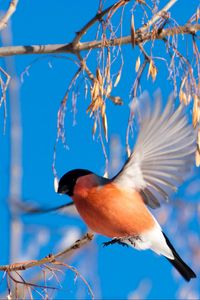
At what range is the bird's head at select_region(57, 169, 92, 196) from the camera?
2.12 meters

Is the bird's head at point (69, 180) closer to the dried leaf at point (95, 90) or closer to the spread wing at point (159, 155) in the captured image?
the spread wing at point (159, 155)

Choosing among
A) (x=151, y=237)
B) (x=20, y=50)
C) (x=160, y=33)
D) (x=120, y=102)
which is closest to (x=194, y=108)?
(x=160, y=33)

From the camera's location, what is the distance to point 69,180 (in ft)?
7.06

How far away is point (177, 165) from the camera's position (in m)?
2.06

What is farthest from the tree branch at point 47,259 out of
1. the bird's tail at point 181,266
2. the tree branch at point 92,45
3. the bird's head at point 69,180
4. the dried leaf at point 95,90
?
the bird's tail at point 181,266

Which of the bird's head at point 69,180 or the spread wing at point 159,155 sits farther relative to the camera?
the bird's head at point 69,180

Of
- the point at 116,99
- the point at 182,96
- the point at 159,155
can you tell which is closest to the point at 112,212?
the point at 159,155

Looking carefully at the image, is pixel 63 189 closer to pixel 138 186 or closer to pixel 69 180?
pixel 69 180

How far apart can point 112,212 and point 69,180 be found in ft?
0.60

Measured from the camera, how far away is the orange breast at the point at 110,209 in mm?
2068

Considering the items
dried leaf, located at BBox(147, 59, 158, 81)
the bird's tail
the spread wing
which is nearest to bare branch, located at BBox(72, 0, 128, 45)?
dried leaf, located at BBox(147, 59, 158, 81)

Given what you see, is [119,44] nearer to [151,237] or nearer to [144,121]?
[144,121]

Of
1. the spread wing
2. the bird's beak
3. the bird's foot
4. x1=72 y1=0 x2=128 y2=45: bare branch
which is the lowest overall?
the bird's foot

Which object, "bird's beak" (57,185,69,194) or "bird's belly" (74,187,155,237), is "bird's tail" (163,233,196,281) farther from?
"bird's beak" (57,185,69,194)
